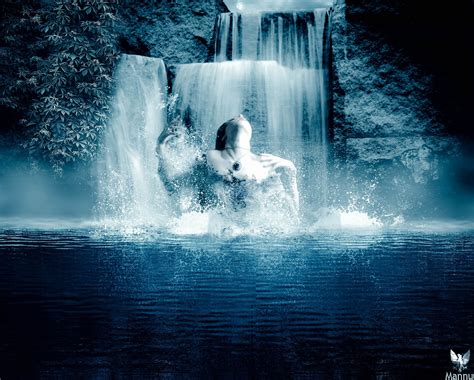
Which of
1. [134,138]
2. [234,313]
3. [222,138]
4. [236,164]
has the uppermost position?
[134,138]

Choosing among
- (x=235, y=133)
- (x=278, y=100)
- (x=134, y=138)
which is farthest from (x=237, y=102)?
(x=235, y=133)

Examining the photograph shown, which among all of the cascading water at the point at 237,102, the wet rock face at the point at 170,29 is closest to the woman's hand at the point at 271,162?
the cascading water at the point at 237,102

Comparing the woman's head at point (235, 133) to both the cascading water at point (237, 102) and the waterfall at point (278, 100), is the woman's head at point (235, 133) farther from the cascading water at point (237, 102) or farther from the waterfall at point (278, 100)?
the waterfall at point (278, 100)

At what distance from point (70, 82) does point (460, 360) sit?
9.58 meters

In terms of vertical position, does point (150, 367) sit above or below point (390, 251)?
below

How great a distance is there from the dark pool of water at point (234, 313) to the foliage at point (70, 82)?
6.13 metres

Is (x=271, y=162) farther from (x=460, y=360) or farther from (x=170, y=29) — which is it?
(x=460, y=360)

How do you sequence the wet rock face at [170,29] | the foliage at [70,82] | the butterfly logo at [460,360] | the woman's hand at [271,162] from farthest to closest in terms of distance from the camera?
the wet rock face at [170,29], the foliage at [70,82], the woman's hand at [271,162], the butterfly logo at [460,360]

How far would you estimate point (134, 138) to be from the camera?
394 inches

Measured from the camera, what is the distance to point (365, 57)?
9.01m

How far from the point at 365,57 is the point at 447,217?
8.08 ft

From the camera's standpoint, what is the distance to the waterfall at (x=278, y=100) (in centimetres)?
953

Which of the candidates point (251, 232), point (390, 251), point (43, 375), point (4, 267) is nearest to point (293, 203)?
point (251, 232)

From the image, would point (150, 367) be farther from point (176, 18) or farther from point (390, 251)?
point (176, 18)
